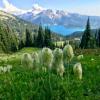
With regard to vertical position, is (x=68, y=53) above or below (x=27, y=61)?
above

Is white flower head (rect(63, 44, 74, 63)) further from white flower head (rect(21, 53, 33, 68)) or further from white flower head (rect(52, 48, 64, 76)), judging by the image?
white flower head (rect(21, 53, 33, 68))

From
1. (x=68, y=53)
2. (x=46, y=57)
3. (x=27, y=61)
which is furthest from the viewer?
(x=68, y=53)

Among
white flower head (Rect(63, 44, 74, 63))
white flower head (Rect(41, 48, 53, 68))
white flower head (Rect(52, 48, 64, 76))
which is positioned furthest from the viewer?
white flower head (Rect(63, 44, 74, 63))

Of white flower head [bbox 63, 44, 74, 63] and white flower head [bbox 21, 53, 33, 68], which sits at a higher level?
white flower head [bbox 63, 44, 74, 63]

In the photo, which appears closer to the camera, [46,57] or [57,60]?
[46,57]

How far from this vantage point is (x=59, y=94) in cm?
714

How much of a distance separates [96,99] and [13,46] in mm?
143630

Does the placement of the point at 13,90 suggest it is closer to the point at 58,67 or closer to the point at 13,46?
the point at 58,67

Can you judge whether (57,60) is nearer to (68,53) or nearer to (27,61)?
(68,53)

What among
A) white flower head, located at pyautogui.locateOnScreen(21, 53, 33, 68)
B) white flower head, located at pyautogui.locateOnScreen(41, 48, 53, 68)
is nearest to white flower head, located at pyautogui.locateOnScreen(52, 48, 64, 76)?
white flower head, located at pyautogui.locateOnScreen(41, 48, 53, 68)

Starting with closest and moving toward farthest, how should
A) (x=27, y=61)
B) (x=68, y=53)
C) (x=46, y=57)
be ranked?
(x=46, y=57), (x=27, y=61), (x=68, y=53)

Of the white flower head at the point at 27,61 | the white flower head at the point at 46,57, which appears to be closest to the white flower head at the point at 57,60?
the white flower head at the point at 46,57

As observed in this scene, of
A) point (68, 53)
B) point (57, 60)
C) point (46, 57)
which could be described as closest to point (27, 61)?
point (46, 57)

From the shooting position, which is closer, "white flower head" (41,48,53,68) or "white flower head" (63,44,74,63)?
"white flower head" (41,48,53,68)
